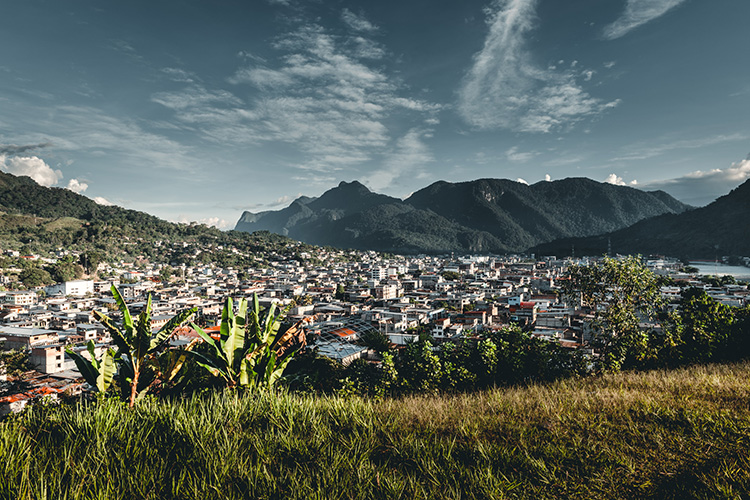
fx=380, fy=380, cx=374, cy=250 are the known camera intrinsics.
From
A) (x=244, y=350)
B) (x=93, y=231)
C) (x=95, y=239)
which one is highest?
→ (x=93, y=231)

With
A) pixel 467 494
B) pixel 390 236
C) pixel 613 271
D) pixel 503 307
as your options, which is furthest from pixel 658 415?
pixel 390 236

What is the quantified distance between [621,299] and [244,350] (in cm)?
732

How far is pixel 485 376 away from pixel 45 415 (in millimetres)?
6511

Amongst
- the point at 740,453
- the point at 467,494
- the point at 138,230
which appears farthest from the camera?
the point at 138,230

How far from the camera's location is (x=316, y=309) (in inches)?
1464

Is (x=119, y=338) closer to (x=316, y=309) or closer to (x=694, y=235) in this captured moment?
(x=316, y=309)

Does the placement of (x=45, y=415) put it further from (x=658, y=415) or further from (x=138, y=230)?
(x=138, y=230)

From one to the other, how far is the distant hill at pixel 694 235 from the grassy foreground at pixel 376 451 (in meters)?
110

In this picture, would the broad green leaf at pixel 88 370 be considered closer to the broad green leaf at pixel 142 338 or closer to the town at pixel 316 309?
the broad green leaf at pixel 142 338

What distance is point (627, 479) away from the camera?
77.0 inches

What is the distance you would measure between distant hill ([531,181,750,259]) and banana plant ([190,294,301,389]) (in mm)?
110037

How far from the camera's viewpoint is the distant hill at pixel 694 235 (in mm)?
87062

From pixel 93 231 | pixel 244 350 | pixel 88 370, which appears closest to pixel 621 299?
pixel 244 350

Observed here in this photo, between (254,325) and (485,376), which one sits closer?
(254,325)
